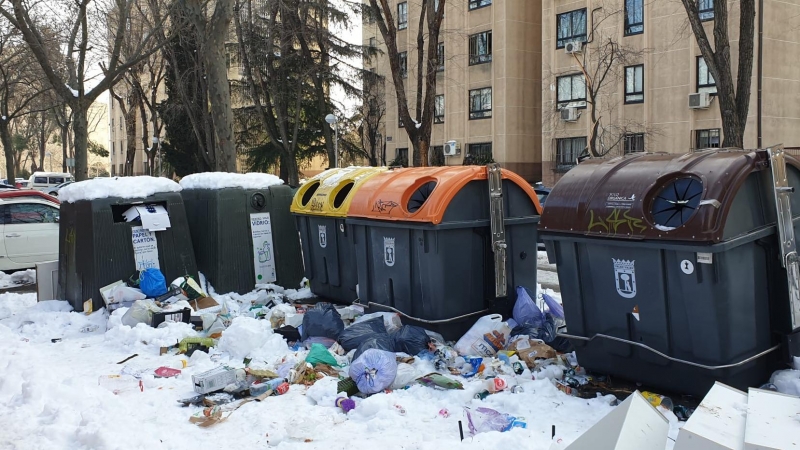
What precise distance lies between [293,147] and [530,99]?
10480 millimetres

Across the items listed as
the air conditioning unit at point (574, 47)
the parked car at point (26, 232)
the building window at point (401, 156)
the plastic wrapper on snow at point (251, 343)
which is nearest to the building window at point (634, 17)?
the air conditioning unit at point (574, 47)

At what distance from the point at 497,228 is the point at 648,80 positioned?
64.1 feet

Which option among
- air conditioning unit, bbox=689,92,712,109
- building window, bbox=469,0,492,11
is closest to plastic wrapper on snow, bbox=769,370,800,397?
air conditioning unit, bbox=689,92,712,109

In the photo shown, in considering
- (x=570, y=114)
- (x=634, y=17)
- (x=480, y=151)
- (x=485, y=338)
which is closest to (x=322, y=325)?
(x=485, y=338)

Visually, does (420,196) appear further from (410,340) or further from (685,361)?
(685,361)

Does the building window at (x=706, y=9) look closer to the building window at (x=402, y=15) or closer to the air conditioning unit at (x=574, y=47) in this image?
the air conditioning unit at (x=574, y=47)

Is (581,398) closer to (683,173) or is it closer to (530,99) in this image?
(683,173)

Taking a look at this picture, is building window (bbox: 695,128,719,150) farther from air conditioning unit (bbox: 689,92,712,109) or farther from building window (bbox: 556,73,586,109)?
building window (bbox: 556,73,586,109)

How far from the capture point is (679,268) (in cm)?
452

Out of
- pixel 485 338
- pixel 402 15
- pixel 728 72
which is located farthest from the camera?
pixel 402 15

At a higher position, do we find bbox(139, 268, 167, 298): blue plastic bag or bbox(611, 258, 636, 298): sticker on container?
bbox(611, 258, 636, 298): sticker on container

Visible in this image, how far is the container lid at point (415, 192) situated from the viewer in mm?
6285

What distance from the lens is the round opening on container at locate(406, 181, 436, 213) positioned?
708 centimetres

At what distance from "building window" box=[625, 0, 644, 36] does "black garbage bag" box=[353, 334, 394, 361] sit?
21417 millimetres
